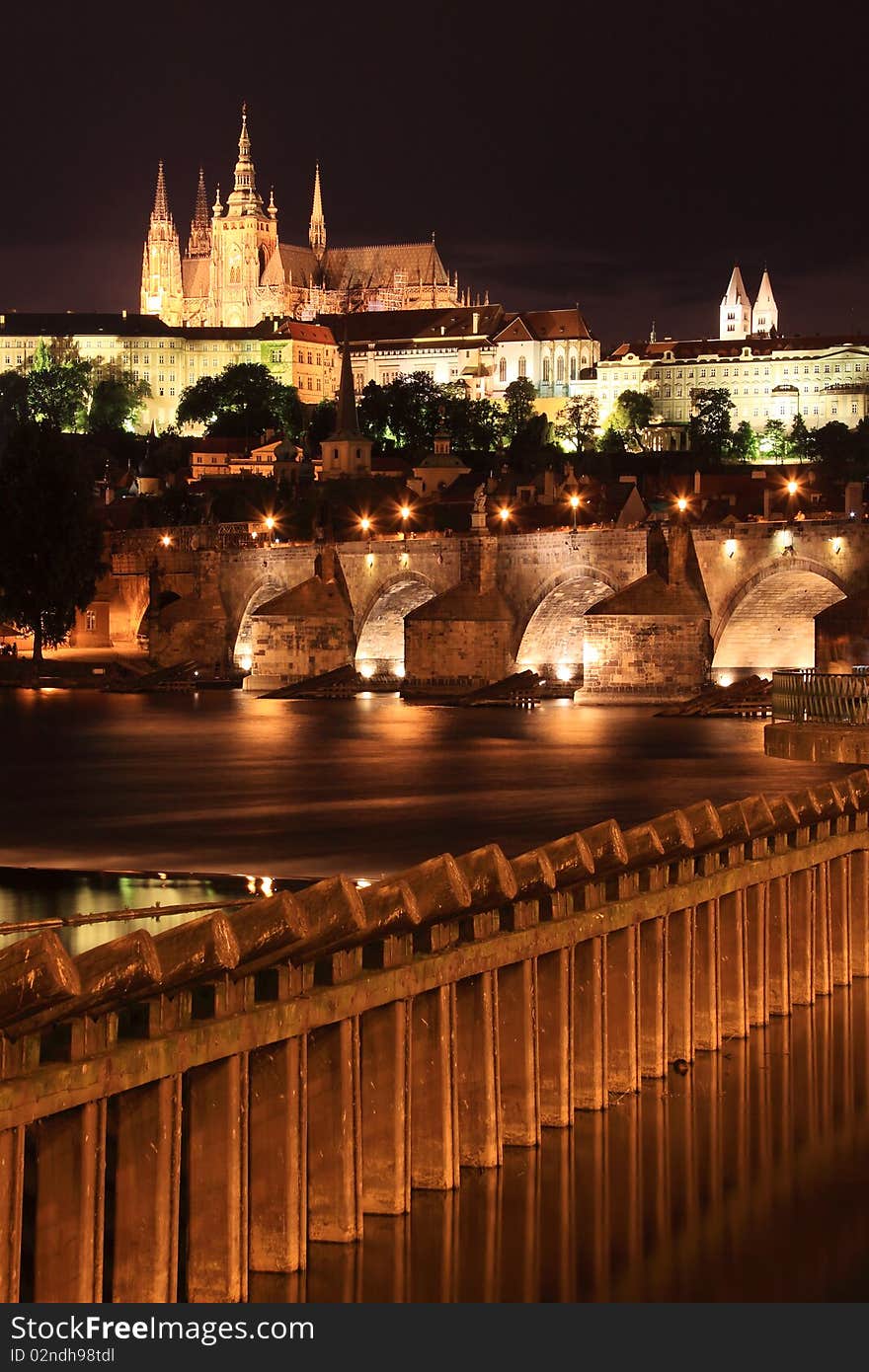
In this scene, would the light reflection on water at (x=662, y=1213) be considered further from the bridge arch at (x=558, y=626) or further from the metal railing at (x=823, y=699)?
the bridge arch at (x=558, y=626)

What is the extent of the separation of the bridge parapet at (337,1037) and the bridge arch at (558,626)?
56000 millimetres

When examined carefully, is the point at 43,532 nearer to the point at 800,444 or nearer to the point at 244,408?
the point at 244,408

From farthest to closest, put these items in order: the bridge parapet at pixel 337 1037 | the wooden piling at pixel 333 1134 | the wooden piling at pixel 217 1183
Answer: the wooden piling at pixel 333 1134 < the wooden piling at pixel 217 1183 < the bridge parapet at pixel 337 1037

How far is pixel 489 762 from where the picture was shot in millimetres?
47562

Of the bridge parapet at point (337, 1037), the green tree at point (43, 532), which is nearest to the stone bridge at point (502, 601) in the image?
the green tree at point (43, 532)

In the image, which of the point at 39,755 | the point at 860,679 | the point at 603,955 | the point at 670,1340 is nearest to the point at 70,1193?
the point at 670,1340

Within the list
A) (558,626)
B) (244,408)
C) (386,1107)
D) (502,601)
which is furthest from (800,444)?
(386,1107)

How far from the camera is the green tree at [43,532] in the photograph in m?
85.4

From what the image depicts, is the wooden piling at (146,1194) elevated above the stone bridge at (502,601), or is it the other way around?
the stone bridge at (502,601)

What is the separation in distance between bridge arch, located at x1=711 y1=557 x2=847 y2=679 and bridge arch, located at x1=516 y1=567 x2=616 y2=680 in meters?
7.26

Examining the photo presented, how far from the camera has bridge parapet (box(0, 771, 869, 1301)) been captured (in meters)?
11.8

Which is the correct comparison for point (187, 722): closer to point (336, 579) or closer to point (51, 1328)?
point (336, 579)

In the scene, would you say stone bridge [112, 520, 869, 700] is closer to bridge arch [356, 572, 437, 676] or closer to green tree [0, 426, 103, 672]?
bridge arch [356, 572, 437, 676]

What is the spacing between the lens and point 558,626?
7756 centimetres
